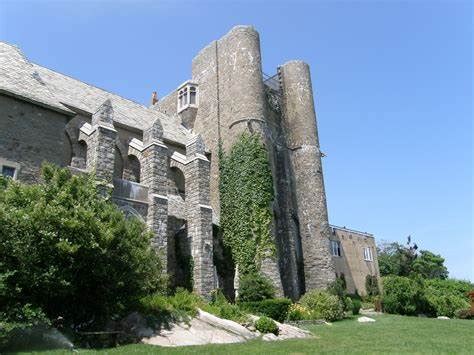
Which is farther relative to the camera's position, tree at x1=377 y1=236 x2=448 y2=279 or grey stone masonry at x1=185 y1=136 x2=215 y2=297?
tree at x1=377 y1=236 x2=448 y2=279

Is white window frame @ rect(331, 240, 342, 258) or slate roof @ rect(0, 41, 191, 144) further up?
slate roof @ rect(0, 41, 191, 144)

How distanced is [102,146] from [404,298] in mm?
21898

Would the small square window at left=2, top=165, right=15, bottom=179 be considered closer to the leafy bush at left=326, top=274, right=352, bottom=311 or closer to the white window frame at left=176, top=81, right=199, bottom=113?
the white window frame at left=176, top=81, right=199, bottom=113

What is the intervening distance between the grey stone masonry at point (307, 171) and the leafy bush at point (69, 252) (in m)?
19.1

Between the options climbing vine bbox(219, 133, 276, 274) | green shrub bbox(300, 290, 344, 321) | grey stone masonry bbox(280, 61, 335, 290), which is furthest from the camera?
grey stone masonry bbox(280, 61, 335, 290)

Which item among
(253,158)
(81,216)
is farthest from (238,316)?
(253,158)

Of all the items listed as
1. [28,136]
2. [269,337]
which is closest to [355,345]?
[269,337]

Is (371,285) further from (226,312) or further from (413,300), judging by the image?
(226,312)

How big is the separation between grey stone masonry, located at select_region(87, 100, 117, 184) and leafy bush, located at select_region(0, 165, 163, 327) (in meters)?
6.20

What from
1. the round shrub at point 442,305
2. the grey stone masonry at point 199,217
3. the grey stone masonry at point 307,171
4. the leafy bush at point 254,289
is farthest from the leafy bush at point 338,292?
the grey stone masonry at point 199,217

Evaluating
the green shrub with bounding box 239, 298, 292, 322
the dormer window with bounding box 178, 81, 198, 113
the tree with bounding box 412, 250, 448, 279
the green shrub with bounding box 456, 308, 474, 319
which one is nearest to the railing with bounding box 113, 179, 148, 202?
the green shrub with bounding box 239, 298, 292, 322

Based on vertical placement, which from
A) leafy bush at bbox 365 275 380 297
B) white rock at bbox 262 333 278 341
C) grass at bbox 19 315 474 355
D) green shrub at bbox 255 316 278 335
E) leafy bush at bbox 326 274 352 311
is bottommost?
A: grass at bbox 19 315 474 355

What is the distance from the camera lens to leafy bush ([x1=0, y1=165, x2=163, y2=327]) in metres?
13.0

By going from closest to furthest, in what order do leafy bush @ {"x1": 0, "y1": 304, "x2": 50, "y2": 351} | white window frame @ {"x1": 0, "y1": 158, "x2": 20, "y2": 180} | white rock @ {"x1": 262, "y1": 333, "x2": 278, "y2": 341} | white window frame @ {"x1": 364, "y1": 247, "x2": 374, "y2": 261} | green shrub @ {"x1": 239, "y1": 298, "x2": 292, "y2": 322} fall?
leafy bush @ {"x1": 0, "y1": 304, "x2": 50, "y2": 351}, white rock @ {"x1": 262, "y1": 333, "x2": 278, "y2": 341}, white window frame @ {"x1": 0, "y1": 158, "x2": 20, "y2": 180}, green shrub @ {"x1": 239, "y1": 298, "x2": 292, "y2": 322}, white window frame @ {"x1": 364, "y1": 247, "x2": 374, "y2": 261}
